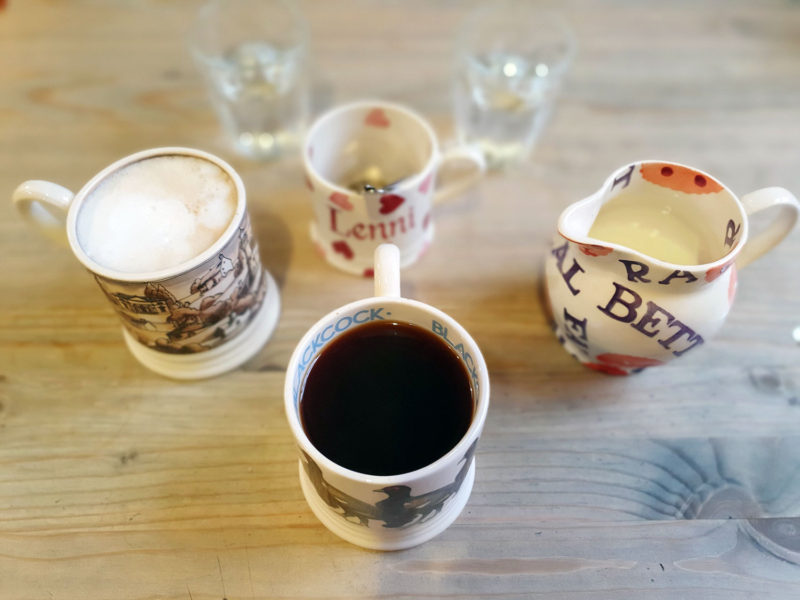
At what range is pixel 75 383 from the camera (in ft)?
2.10

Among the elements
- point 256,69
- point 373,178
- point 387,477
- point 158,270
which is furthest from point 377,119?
point 387,477

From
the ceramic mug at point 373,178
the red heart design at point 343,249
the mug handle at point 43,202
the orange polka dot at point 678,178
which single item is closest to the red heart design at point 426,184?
the ceramic mug at point 373,178

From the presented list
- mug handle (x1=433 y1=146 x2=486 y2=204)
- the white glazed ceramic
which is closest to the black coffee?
the white glazed ceramic

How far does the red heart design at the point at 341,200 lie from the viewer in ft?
2.09

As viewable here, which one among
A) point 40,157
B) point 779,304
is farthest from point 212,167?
point 779,304

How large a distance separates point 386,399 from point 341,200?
0.72 feet

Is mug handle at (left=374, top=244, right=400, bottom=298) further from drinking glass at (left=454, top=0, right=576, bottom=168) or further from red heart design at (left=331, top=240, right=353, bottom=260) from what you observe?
drinking glass at (left=454, top=0, right=576, bottom=168)

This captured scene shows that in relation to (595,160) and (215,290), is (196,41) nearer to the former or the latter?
(215,290)

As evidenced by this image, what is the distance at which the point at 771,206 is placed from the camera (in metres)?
0.55

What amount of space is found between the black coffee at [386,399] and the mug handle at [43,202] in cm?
29

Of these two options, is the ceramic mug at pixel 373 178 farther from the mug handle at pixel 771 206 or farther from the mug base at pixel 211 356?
the mug handle at pixel 771 206

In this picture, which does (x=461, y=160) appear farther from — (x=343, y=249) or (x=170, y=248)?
(x=170, y=248)

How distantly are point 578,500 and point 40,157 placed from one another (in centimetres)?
77

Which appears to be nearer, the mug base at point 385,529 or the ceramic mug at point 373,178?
the mug base at point 385,529
